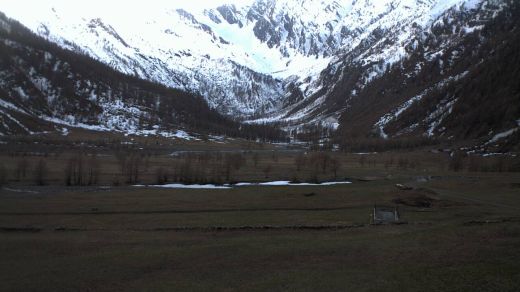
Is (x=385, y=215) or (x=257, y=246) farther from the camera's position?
(x=385, y=215)

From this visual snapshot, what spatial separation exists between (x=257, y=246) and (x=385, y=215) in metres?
26.7

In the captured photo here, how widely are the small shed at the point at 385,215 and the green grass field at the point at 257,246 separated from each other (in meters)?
1.46

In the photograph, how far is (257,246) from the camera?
155 ft

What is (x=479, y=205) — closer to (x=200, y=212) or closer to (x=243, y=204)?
(x=243, y=204)

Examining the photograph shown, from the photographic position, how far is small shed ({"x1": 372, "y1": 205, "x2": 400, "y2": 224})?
62287 mm

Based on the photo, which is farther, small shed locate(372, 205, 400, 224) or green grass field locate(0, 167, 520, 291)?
small shed locate(372, 205, 400, 224)

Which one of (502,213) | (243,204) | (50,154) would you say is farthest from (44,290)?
(50,154)

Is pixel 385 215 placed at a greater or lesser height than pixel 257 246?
greater

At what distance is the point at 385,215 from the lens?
2633 inches

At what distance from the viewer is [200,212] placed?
74.3 meters

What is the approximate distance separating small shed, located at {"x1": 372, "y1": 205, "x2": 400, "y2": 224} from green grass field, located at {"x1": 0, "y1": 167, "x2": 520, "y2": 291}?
1.46m

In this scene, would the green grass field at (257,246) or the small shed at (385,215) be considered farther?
the small shed at (385,215)

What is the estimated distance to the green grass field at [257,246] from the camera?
35500 mm

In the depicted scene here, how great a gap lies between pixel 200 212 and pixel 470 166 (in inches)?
4184
